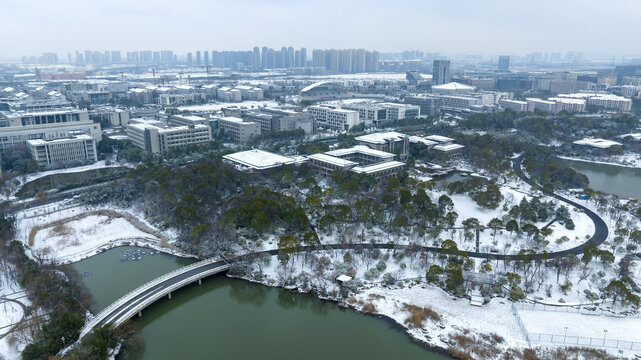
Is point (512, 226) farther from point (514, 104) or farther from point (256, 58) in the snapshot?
point (256, 58)

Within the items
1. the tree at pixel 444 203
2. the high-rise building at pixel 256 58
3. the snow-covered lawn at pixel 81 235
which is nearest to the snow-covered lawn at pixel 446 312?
the tree at pixel 444 203

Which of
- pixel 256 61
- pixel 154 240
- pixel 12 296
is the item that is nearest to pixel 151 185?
pixel 154 240

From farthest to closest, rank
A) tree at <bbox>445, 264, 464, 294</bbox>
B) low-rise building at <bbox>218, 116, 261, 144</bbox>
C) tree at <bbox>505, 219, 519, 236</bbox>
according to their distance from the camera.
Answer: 1. low-rise building at <bbox>218, 116, 261, 144</bbox>
2. tree at <bbox>505, 219, 519, 236</bbox>
3. tree at <bbox>445, 264, 464, 294</bbox>

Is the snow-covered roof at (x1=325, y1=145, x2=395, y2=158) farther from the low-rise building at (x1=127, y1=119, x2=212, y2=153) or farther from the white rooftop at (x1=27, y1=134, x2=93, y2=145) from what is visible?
the white rooftop at (x1=27, y1=134, x2=93, y2=145)

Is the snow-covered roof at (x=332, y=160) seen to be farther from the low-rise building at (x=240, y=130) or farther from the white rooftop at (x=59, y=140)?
the white rooftop at (x=59, y=140)

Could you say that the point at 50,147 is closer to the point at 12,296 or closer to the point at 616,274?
the point at 12,296

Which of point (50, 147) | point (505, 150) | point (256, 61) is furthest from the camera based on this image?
point (256, 61)

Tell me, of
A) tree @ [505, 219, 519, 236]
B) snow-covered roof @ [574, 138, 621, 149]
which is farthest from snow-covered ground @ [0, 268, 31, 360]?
snow-covered roof @ [574, 138, 621, 149]
